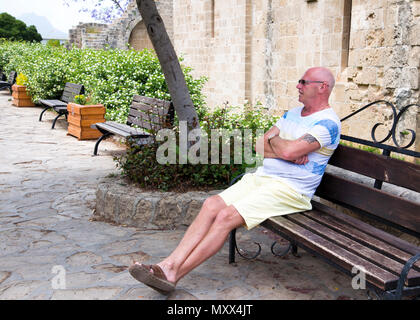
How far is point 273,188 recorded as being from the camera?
3268mm

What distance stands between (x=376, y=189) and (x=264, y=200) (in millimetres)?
729

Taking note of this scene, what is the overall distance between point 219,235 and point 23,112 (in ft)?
37.6

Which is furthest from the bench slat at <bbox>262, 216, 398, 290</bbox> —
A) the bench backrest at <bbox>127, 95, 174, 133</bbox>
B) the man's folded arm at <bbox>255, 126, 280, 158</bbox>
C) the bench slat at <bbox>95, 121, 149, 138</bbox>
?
the bench slat at <bbox>95, 121, 149, 138</bbox>

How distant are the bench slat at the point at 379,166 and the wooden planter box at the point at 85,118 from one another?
6122mm

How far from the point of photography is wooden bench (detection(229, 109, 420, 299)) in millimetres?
2426

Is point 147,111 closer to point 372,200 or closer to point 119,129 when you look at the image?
point 119,129

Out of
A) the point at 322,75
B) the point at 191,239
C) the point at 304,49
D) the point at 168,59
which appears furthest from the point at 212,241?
the point at 304,49

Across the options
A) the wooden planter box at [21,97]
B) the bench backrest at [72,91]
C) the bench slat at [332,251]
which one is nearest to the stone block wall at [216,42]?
the bench backrest at [72,91]

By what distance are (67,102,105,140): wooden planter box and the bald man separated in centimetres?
587

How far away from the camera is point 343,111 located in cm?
815

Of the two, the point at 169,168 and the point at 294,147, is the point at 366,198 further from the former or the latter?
the point at 169,168

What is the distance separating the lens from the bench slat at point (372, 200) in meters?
2.83
